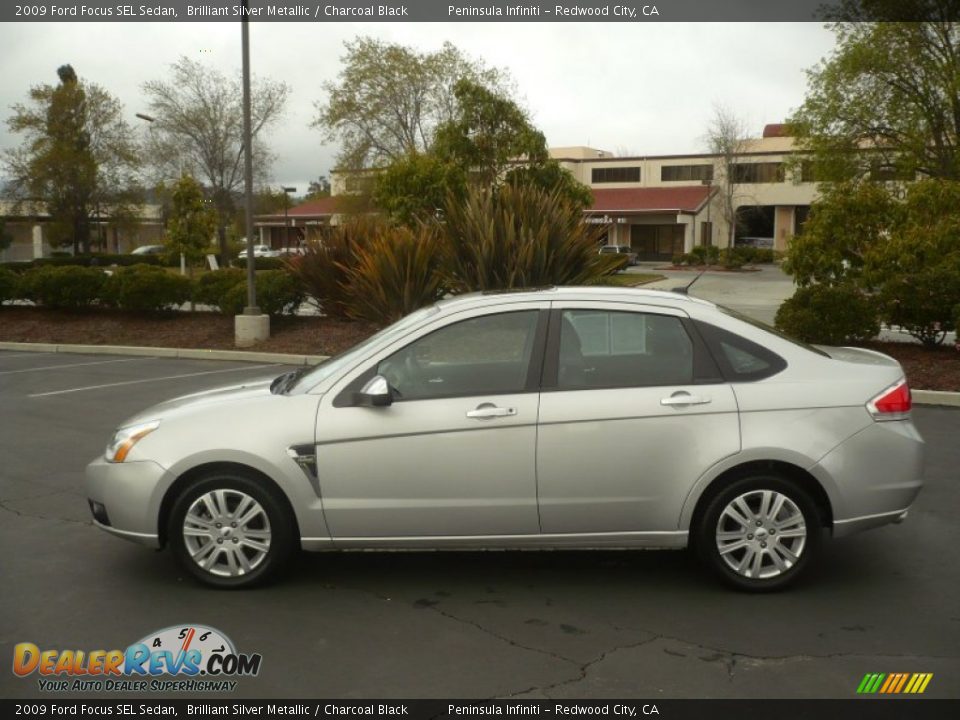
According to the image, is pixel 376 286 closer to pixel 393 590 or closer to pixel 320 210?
pixel 393 590

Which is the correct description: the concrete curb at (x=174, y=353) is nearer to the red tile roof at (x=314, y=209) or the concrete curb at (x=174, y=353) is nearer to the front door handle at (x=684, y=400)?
the front door handle at (x=684, y=400)

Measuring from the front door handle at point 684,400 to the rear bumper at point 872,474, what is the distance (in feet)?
2.22

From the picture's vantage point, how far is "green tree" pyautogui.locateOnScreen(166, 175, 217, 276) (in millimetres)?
43250

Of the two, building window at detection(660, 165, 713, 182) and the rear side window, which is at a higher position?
building window at detection(660, 165, 713, 182)

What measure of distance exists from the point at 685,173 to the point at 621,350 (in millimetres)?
69406

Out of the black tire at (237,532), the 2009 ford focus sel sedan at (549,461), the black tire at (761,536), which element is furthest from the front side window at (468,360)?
the black tire at (761,536)

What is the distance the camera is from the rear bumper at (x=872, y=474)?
5082 mm

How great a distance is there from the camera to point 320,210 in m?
64.6

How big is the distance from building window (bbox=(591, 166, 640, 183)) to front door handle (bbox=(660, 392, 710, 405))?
70678 mm

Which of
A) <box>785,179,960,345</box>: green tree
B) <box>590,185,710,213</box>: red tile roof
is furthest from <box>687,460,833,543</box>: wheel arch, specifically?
<box>590,185,710,213</box>: red tile roof

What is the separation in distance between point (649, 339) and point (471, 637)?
1866 mm

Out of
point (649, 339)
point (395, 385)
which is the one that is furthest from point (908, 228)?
point (395, 385)
